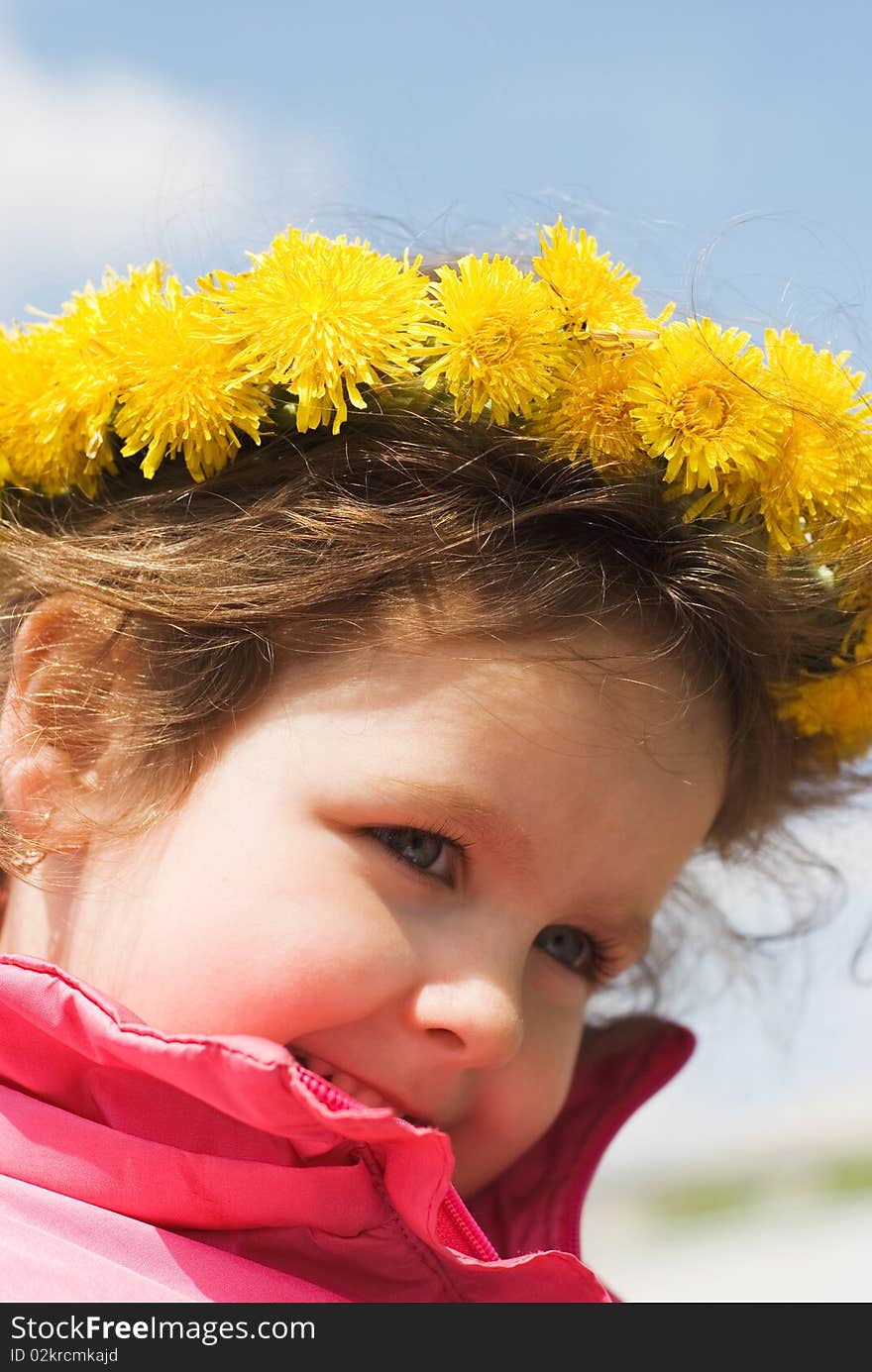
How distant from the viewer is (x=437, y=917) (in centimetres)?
132

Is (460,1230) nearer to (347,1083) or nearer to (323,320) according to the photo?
(347,1083)

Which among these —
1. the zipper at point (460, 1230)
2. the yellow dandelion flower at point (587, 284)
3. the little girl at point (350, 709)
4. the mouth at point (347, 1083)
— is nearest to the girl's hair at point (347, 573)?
the little girl at point (350, 709)

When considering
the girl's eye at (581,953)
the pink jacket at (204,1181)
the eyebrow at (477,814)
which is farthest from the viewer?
the girl's eye at (581,953)

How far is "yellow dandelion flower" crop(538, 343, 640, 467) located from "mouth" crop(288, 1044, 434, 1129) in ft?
2.12

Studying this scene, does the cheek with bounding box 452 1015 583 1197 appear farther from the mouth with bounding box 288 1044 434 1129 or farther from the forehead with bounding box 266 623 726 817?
the forehead with bounding box 266 623 726 817

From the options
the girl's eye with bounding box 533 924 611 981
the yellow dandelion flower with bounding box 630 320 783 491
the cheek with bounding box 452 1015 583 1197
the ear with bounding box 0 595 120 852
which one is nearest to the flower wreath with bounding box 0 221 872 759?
the yellow dandelion flower with bounding box 630 320 783 491

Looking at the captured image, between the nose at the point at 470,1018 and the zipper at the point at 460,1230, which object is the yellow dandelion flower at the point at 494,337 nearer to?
the nose at the point at 470,1018

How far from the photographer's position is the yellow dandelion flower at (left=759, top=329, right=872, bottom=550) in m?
1.42

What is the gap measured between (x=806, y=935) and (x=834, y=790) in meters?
0.44

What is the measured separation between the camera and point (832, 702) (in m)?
1.66

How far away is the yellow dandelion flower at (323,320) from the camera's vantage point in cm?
134

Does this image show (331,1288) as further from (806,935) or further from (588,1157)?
(806,935)

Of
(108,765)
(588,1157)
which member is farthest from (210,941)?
(588,1157)

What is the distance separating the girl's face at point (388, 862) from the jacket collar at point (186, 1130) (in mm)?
72
